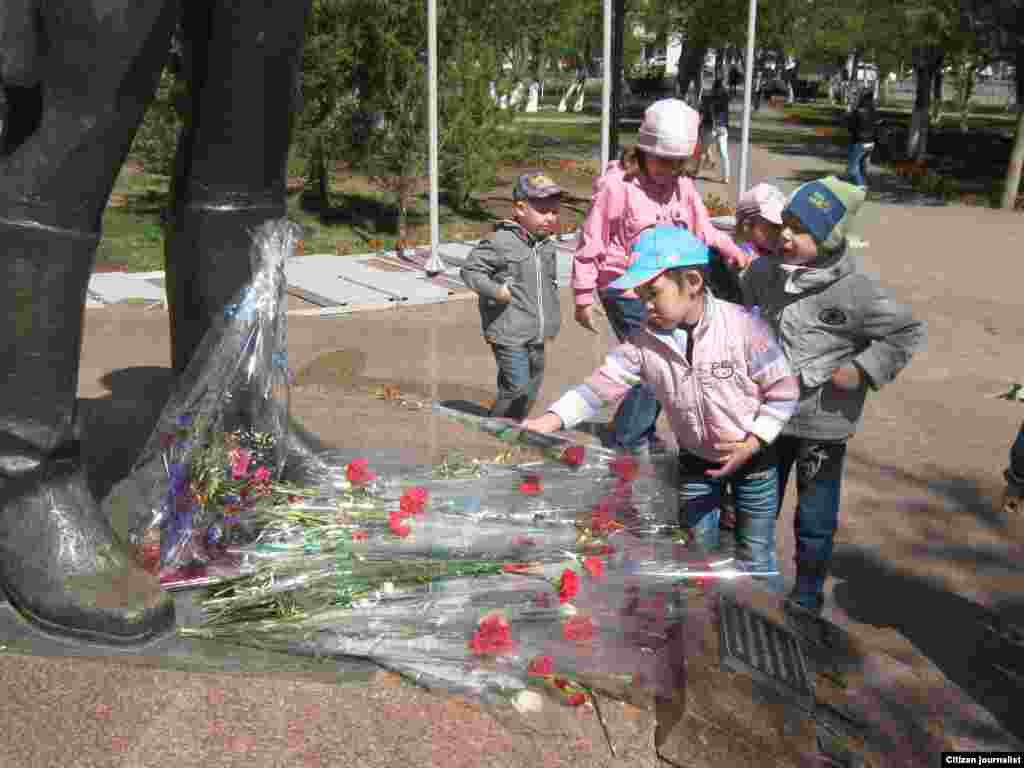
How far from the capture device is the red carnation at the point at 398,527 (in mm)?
3031

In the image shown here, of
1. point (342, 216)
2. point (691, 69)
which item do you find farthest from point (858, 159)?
point (691, 69)

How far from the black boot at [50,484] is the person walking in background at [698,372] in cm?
110

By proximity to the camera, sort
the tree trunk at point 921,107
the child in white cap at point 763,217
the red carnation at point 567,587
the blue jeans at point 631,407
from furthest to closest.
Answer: the tree trunk at point 921,107 → the blue jeans at point 631,407 → the child in white cap at point 763,217 → the red carnation at point 567,587

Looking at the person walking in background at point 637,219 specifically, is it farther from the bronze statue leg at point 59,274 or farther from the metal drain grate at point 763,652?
the bronze statue leg at point 59,274

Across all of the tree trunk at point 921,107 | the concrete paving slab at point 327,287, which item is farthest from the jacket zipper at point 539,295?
the tree trunk at point 921,107

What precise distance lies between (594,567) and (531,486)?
0.43 meters

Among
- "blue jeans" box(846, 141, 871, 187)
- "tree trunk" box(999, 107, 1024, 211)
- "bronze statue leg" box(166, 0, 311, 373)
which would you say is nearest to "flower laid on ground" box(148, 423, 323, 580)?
"bronze statue leg" box(166, 0, 311, 373)

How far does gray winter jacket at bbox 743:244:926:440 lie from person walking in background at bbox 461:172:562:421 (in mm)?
1648

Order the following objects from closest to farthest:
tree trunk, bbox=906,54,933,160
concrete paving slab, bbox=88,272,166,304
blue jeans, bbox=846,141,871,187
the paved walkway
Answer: the paved walkway → concrete paving slab, bbox=88,272,166,304 → blue jeans, bbox=846,141,871,187 → tree trunk, bbox=906,54,933,160

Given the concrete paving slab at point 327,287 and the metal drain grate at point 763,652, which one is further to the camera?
the concrete paving slab at point 327,287

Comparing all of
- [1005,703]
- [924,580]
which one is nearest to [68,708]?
[1005,703]

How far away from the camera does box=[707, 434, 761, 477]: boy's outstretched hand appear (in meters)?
3.21

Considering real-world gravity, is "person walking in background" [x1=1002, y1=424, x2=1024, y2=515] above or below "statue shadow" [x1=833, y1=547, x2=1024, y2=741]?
above

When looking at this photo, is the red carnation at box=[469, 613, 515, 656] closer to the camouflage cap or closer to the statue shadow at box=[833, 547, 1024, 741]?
the statue shadow at box=[833, 547, 1024, 741]
